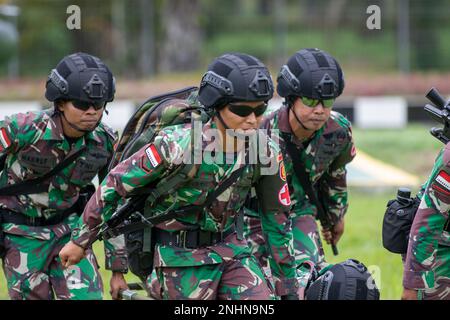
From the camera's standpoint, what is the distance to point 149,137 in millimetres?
6102

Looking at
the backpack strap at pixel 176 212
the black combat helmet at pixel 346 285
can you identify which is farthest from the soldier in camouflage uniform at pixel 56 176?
the black combat helmet at pixel 346 285

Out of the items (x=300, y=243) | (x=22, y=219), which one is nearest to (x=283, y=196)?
(x=300, y=243)

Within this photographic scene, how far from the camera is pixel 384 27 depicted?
83.8ft

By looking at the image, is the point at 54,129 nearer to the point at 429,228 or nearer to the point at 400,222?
the point at 400,222

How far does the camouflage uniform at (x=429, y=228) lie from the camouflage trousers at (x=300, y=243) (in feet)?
3.85

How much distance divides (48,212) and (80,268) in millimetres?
453

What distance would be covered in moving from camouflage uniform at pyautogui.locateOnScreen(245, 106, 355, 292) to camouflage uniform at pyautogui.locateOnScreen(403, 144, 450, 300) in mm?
1232

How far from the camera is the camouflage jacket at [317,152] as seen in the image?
730cm

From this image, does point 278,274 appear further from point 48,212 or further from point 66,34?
point 66,34

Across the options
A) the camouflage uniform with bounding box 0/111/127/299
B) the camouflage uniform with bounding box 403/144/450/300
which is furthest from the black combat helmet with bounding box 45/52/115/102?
the camouflage uniform with bounding box 403/144/450/300

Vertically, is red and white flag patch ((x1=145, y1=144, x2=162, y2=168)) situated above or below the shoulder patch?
above

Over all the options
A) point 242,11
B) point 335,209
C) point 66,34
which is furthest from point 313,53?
point 66,34

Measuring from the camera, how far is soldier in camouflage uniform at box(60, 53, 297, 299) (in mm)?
5770

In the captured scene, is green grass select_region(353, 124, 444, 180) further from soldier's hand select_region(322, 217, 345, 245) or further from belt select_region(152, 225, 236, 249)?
belt select_region(152, 225, 236, 249)
